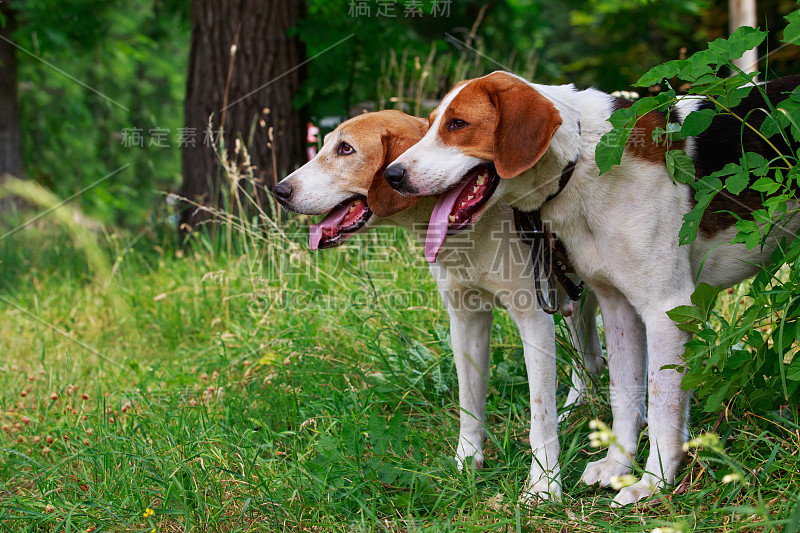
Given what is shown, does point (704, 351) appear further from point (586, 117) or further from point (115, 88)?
point (115, 88)

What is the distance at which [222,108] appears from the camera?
6.17 metres

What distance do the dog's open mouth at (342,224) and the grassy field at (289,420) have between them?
74 centimetres

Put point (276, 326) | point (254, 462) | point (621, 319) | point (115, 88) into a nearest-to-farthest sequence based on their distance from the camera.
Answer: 1. point (254, 462)
2. point (621, 319)
3. point (276, 326)
4. point (115, 88)

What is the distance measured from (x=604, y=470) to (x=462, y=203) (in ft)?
4.03

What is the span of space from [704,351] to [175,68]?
58.9 ft

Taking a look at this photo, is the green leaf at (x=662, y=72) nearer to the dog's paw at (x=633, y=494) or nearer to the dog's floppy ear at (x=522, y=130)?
the dog's floppy ear at (x=522, y=130)

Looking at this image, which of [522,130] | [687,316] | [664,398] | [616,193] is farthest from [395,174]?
[664,398]

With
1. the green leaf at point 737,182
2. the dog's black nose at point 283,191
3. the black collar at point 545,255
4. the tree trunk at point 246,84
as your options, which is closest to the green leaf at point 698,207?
the green leaf at point 737,182

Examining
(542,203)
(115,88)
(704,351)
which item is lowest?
(115,88)

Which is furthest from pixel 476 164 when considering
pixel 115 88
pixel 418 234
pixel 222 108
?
pixel 115 88

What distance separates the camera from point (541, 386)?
9.51 feet

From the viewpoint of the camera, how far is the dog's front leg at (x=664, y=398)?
270 cm

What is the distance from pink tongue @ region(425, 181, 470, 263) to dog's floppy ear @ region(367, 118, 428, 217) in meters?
0.15

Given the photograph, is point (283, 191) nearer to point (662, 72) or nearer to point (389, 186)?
point (389, 186)
